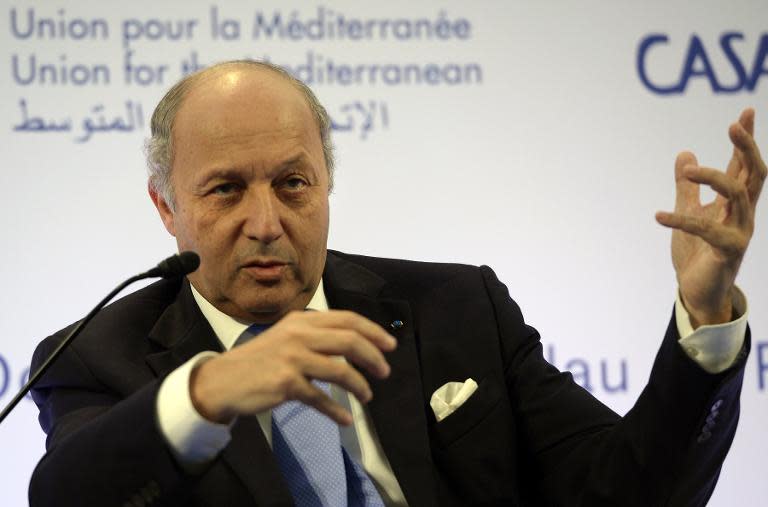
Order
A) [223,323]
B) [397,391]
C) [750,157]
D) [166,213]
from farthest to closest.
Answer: [166,213], [223,323], [397,391], [750,157]

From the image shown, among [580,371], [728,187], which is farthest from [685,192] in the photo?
[580,371]

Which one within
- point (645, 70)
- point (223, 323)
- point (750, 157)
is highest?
point (645, 70)

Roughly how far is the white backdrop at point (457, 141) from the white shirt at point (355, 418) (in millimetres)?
1404

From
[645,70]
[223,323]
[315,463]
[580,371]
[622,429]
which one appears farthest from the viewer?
[645,70]

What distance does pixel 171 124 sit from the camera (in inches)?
100

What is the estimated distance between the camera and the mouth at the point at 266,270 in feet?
7.89

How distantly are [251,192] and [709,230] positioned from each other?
93 cm

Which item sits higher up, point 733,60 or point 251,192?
point 733,60

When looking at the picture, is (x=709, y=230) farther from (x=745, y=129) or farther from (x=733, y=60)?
(x=733, y=60)

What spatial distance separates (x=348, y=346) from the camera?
1.71 meters

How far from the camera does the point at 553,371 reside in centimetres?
253

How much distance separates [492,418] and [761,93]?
2.03 m

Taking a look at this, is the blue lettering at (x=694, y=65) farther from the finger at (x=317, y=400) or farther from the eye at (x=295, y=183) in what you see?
the finger at (x=317, y=400)

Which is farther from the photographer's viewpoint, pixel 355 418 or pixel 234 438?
pixel 355 418
